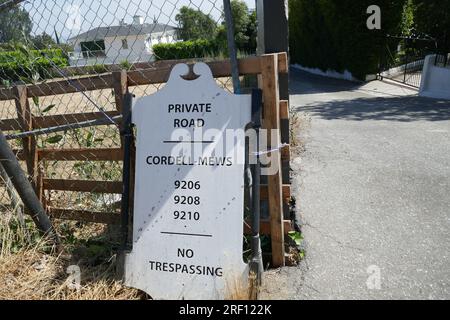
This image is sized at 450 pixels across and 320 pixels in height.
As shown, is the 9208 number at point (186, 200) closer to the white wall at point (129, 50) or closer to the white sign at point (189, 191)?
the white sign at point (189, 191)

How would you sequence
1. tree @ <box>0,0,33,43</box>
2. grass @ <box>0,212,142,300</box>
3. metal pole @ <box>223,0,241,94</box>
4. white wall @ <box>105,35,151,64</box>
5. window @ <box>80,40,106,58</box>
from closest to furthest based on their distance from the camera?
metal pole @ <box>223,0,241,94</box> < grass @ <box>0,212,142,300</box> < white wall @ <box>105,35,151,64</box> < window @ <box>80,40,106,58</box> < tree @ <box>0,0,33,43</box>

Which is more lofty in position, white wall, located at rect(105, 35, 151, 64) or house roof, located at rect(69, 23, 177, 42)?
house roof, located at rect(69, 23, 177, 42)

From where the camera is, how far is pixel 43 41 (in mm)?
3238

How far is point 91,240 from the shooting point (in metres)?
3.24

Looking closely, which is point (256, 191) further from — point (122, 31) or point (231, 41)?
point (122, 31)

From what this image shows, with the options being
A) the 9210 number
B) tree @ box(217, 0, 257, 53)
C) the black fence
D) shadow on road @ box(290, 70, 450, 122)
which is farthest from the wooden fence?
the black fence

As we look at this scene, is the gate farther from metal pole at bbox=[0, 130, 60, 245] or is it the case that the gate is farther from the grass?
metal pole at bbox=[0, 130, 60, 245]

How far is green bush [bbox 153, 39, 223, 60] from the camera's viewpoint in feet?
9.01

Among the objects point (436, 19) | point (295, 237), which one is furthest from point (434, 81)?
point (295, 237)

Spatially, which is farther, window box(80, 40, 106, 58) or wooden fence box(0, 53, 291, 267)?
window box(80, 40, 106, 58)

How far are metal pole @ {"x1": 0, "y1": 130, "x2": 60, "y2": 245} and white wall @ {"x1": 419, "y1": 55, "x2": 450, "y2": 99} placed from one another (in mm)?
10527

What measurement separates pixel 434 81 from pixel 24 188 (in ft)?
37.3

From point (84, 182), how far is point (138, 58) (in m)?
1.12
